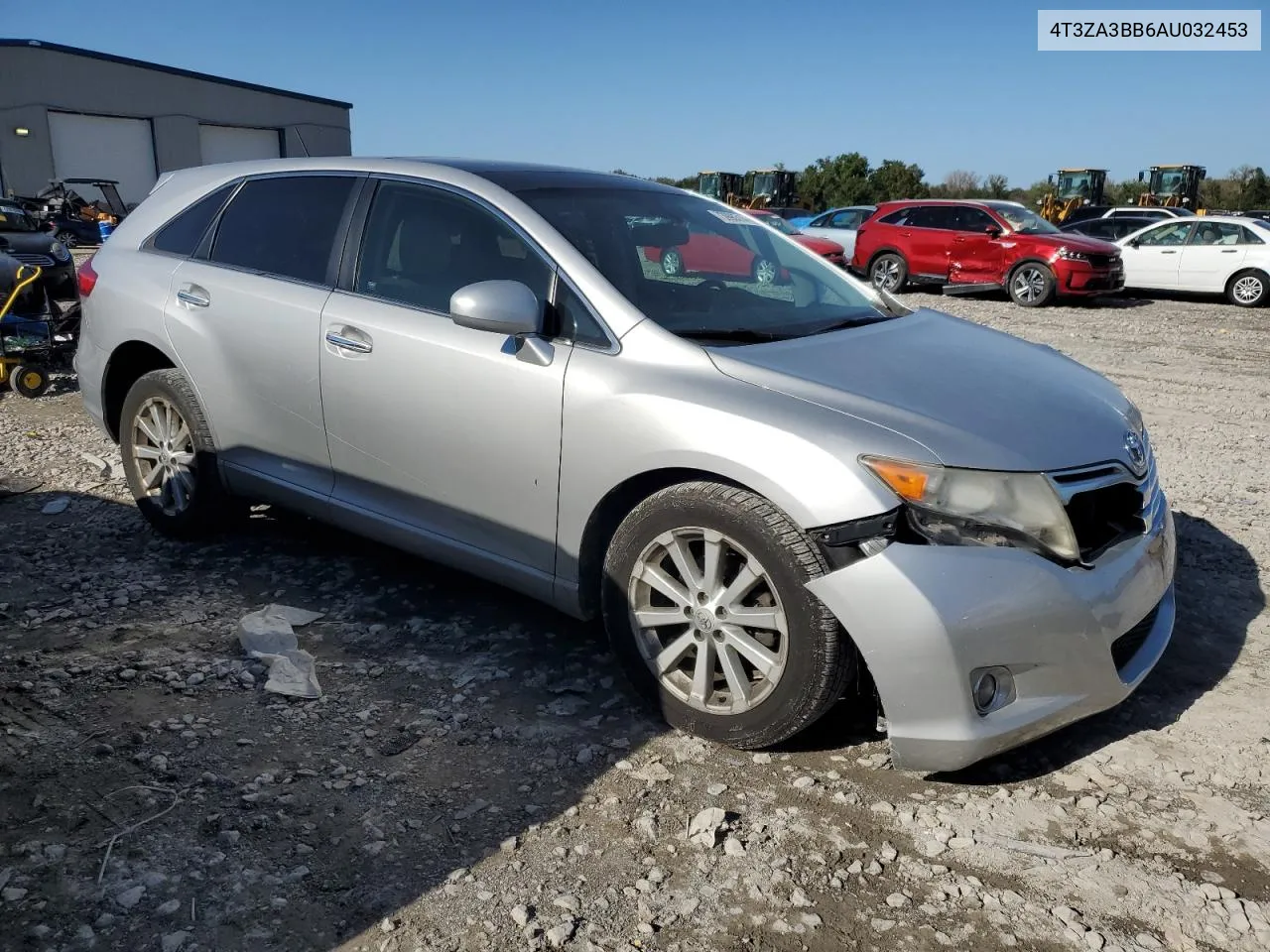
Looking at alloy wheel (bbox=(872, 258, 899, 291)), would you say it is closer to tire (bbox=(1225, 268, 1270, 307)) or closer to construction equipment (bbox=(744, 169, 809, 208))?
tire (bbox=(1225, 268, 1270, 307))

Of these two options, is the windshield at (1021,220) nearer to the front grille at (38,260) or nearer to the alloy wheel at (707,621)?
the front grille at (38,260)

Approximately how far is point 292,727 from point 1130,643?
8.64ft

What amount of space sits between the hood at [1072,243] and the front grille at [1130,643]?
14374 millimetres

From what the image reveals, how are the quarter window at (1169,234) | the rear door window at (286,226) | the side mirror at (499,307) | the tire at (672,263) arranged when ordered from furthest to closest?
the quarter window at (1169,234), the rear door window at (286,226), the tire at (672,263), the side mirror at (499,307)

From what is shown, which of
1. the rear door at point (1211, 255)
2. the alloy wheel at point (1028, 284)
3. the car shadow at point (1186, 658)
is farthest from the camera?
the rear door at point (1211, 255)

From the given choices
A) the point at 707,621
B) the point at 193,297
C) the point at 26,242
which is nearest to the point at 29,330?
the point at 26,242

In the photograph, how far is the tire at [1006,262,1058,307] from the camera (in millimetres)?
16177

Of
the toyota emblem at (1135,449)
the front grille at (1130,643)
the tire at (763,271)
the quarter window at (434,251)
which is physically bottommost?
the front grille at (1130,643)

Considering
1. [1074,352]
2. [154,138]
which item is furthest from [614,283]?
[154,138]

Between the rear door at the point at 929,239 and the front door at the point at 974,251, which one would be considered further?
the rear door at the point at 929,239

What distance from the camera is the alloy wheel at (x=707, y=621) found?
295cm

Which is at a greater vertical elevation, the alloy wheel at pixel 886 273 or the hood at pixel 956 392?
the alloy wheel at pixel 886 273

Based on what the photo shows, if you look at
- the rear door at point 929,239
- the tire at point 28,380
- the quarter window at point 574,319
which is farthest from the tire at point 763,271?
the rear door at point 929,239

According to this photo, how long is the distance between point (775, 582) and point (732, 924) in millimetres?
887
